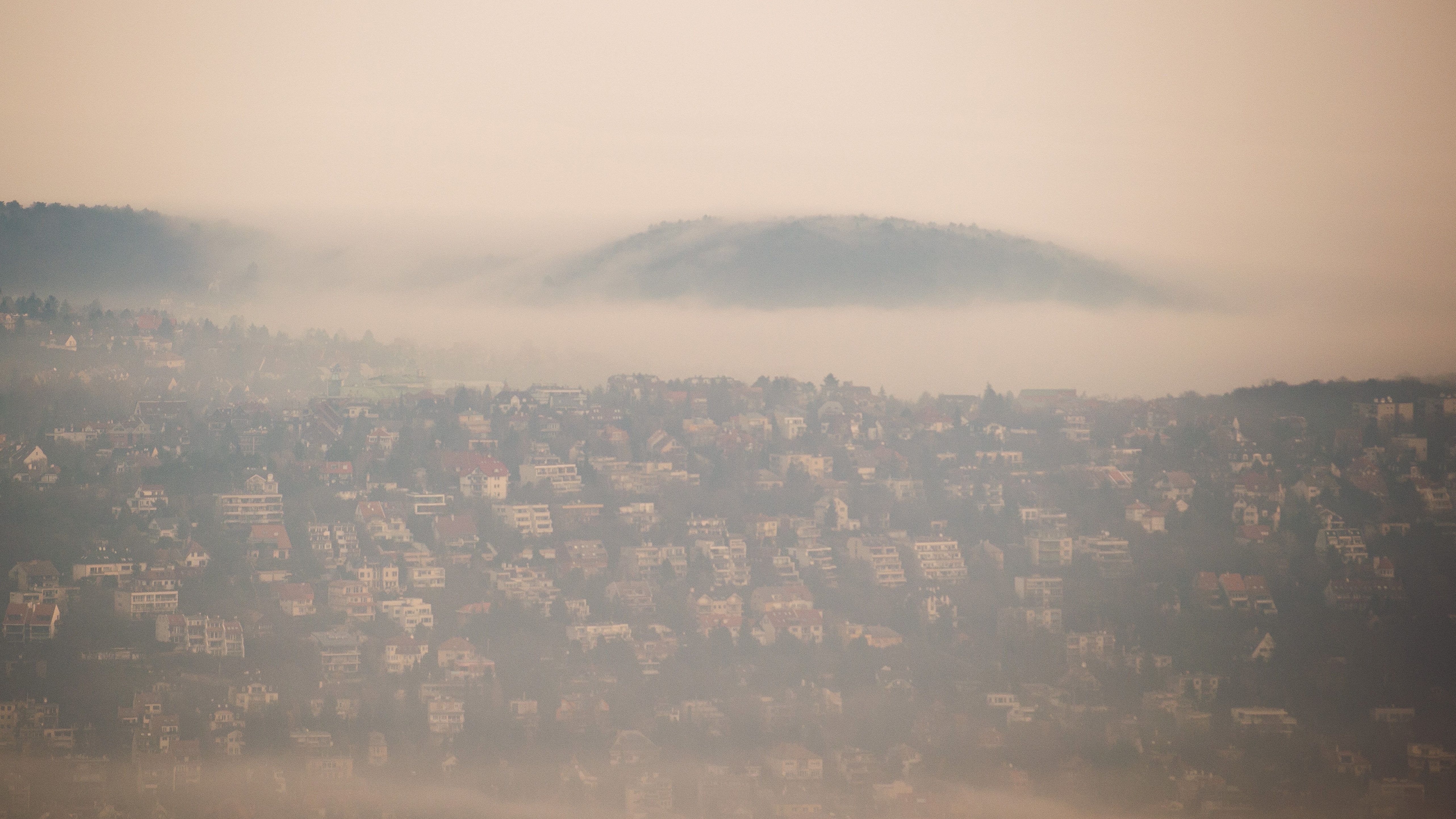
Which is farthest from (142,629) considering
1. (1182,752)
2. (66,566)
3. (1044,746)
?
(1182,752)

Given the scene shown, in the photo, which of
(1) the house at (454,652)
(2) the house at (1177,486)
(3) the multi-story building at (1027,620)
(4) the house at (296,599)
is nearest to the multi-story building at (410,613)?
(1) the house at (454,652)

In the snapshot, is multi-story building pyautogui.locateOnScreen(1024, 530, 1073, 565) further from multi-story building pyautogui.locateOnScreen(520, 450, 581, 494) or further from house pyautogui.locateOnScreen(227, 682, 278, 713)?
house pyautogui.locateOnScreen(227, 682, 278, 713)

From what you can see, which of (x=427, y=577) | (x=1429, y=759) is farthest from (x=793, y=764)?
(x=1429, y=759)

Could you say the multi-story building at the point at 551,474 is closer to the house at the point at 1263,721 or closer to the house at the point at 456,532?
the house at the point at 456,532

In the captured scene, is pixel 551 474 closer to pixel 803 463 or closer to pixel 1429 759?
pixel 803 463

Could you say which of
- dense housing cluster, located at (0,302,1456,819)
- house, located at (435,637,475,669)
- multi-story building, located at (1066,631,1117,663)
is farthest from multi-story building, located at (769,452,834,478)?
house, located at (435,637,475,669)
